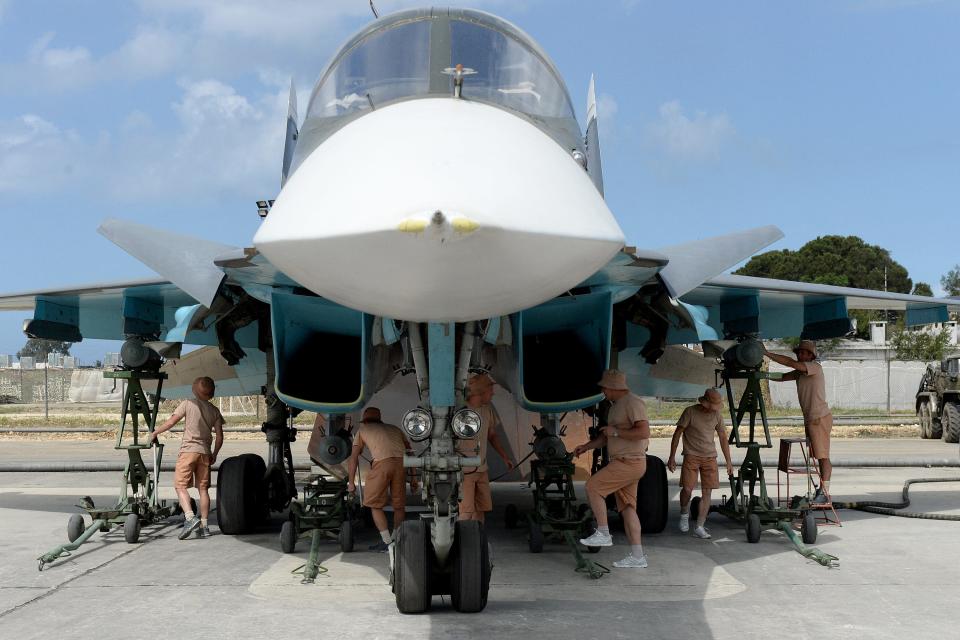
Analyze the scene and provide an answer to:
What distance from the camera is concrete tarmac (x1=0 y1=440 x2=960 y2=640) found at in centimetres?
519

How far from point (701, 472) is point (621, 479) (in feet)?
6.25

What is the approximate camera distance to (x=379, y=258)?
10.1ft

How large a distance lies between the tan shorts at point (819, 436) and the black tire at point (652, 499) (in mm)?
1559

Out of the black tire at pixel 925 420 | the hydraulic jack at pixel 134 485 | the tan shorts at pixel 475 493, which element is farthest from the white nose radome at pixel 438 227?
the black tire at pixel 925 420

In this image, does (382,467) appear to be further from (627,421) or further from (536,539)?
(627,421)

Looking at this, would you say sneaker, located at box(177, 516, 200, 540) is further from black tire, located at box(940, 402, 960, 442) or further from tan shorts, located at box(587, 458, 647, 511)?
black tire, located at box(940, 402, 960, 442)

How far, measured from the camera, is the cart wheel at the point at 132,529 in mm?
8148

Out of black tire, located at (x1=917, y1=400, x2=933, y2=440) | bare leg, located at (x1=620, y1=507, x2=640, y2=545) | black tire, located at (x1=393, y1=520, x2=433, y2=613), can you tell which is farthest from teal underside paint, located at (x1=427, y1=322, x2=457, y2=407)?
black tire, located at (x1=917, y1=400, x2=933, y2=440)

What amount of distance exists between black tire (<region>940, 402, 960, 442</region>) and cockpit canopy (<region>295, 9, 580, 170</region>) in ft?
60.2

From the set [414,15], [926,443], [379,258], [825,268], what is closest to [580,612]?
[379,258]

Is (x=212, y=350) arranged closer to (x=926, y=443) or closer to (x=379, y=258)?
(x=379, y=258)

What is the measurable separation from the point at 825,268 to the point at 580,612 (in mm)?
69523

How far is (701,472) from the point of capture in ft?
28.2

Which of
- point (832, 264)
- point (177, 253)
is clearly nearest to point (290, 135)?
point (177, 253)
